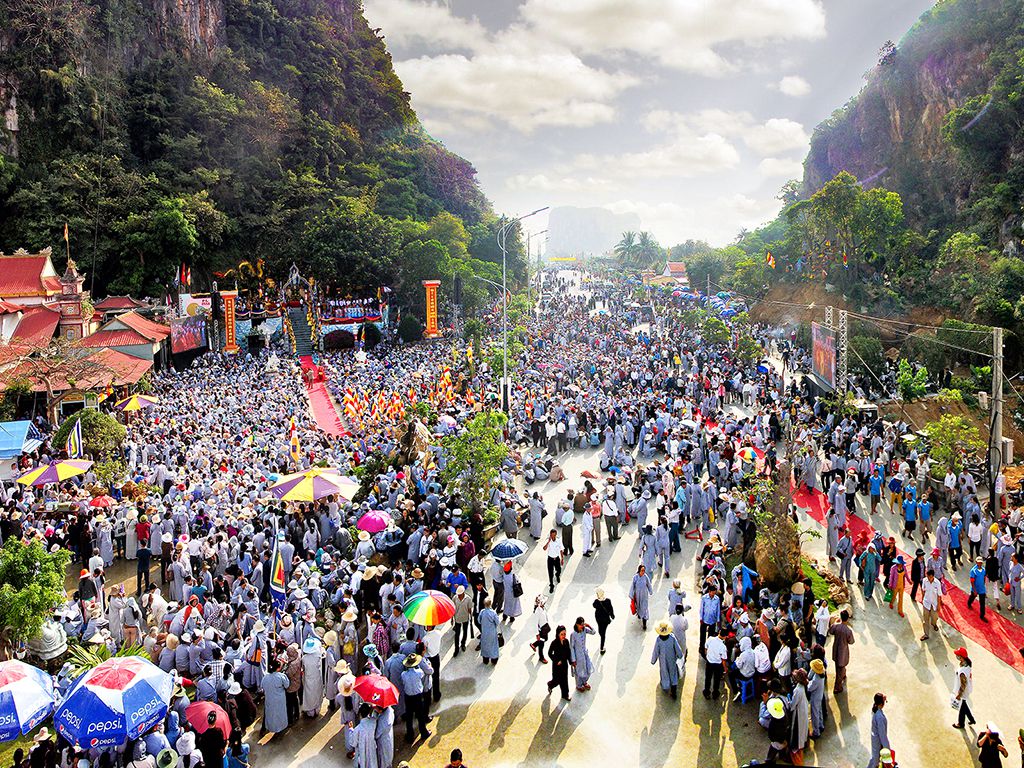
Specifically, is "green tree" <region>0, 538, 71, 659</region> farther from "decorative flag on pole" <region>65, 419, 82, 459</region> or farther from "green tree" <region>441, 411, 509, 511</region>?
"decorative flag on pole" <region>65, 419, 82, 459</region>

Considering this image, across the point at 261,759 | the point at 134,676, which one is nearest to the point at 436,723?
the point at 261,759

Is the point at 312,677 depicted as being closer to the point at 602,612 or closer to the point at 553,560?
the point at 602,612

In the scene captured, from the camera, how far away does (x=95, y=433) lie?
1956cm

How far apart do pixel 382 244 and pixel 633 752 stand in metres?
39.1

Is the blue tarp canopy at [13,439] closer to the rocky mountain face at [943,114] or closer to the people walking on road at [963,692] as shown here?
the people walking on road at [963,692]

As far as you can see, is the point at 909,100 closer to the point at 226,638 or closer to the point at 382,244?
the point at 382,244

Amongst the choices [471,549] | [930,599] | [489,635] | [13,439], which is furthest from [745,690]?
[13,439]

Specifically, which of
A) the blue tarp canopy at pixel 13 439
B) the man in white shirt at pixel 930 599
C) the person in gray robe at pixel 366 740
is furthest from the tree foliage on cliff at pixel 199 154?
the person in gray robe at pixel 366 740

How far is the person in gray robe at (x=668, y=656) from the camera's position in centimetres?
900

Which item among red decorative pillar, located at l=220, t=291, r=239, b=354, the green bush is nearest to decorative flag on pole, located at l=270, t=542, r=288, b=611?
red decorative pillar, located at l=220, t=291, r=239, b=354

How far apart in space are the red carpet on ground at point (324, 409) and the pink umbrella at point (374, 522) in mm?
9567

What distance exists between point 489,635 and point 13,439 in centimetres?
1502

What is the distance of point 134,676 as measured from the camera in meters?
7.44

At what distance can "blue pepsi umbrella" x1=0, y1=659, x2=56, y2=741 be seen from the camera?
735 centimetres
